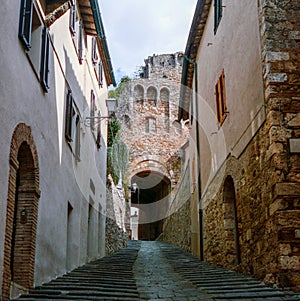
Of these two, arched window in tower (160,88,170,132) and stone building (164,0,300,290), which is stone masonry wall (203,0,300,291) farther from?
arched window in tower (160,88,170,132)

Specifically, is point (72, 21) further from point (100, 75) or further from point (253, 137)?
point (100, 75)

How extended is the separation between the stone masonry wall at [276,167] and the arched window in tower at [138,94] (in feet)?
78.8

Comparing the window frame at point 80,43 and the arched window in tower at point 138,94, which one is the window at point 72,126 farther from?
the arched window in tower at point 138,94

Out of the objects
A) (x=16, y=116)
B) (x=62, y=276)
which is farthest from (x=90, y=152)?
(x=16, y=116)

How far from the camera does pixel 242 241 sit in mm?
10586

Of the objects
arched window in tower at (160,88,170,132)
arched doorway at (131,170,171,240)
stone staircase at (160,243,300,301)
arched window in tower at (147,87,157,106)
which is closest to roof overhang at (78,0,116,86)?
stone staircase at (160,243,300,301)

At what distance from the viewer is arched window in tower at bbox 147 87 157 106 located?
34.2 metres

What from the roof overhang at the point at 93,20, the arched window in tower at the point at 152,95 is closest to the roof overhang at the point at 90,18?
the roof overhang at the point at 93,20

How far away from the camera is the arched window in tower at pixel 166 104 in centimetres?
3388

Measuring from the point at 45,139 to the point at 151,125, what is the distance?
960 inches

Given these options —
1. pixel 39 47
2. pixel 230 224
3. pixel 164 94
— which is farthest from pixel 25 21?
pixel 164 94

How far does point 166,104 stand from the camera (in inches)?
1351

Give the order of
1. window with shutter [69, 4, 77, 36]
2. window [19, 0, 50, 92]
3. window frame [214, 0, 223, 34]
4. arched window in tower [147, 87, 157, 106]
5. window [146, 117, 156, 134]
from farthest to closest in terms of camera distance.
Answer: arched window in tower [147, 87, 157, 106], window [146, 117, 156, 134], window frame [214, 0, 223, 34], window with shutter [69, 4, 77, 36], window [19, 0, 50, 92]

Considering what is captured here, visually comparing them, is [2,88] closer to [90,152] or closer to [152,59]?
[90,152]
